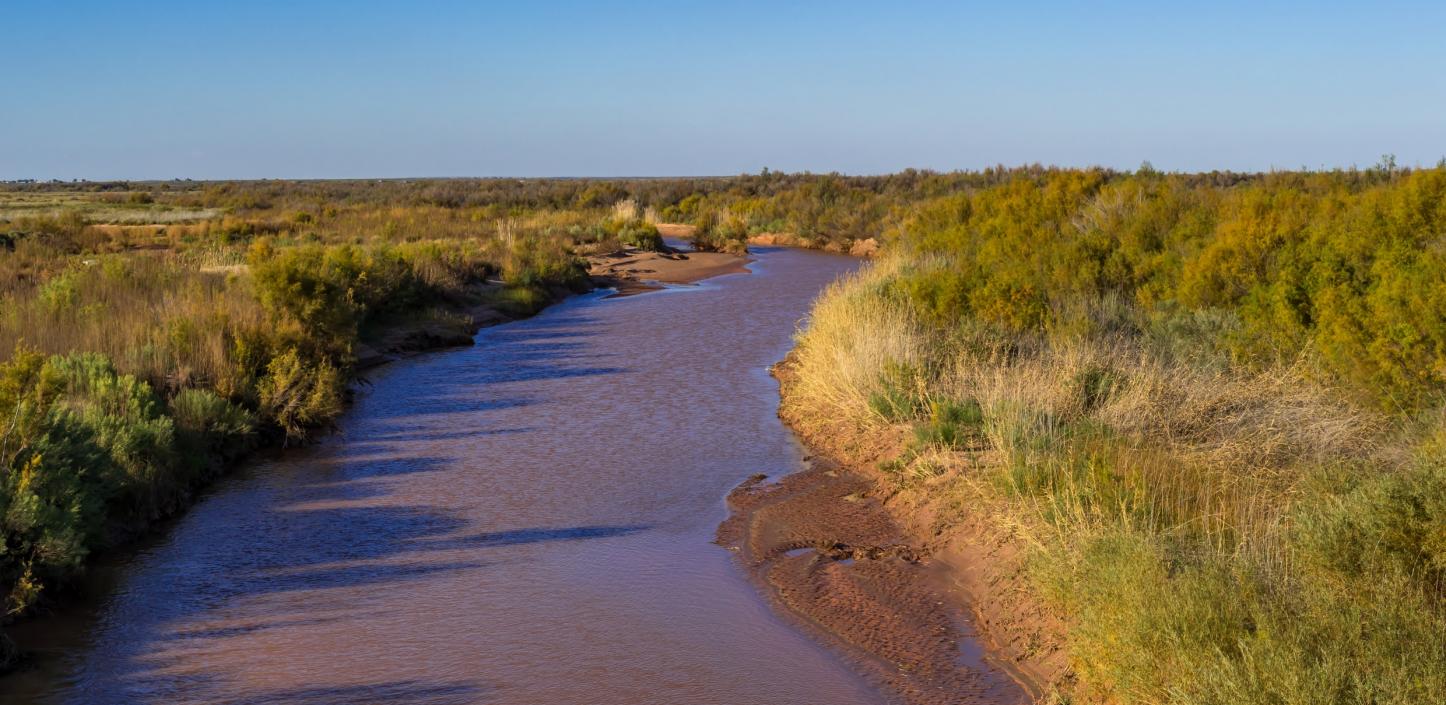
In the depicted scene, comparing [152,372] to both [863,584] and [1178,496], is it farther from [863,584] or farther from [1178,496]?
[1178,496]

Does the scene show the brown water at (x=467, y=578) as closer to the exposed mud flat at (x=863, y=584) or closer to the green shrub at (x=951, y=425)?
the exposed mud flat at (x=863, y=584)

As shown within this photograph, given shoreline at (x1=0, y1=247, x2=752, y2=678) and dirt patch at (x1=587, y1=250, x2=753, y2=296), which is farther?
dirt patch at (x1=587, y1=250, x2=753, y2=296)

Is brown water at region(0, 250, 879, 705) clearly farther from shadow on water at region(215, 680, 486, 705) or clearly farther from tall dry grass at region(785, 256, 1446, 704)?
tall dry grass at region(785, 256, 1446, 704)

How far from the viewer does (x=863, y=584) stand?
784 centimetres

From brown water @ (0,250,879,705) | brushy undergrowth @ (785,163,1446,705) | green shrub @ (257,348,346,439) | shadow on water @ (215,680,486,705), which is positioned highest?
brushy undergrowth @ (785,163,1446,705)

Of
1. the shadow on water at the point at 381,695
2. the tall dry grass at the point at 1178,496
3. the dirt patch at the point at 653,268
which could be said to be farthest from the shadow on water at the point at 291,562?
the dirt patch at the point at 653,268

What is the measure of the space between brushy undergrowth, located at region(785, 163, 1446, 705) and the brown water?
1.60 metres

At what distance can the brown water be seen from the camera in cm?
644

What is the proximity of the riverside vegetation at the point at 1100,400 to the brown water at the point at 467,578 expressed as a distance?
694 millimetres

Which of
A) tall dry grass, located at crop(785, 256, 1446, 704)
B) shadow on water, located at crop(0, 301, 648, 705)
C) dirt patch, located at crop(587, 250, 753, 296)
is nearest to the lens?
tall dry grass, located at crop(785, 256, 1446, 704)

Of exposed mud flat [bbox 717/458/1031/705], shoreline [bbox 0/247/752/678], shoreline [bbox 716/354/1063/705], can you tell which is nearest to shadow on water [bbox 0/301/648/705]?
shoreline [bbox 0/247/752/678]

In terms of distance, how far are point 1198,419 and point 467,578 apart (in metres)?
5.78

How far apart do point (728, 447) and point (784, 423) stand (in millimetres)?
1287

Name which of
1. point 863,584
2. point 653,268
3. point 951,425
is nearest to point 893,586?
point 863,584
